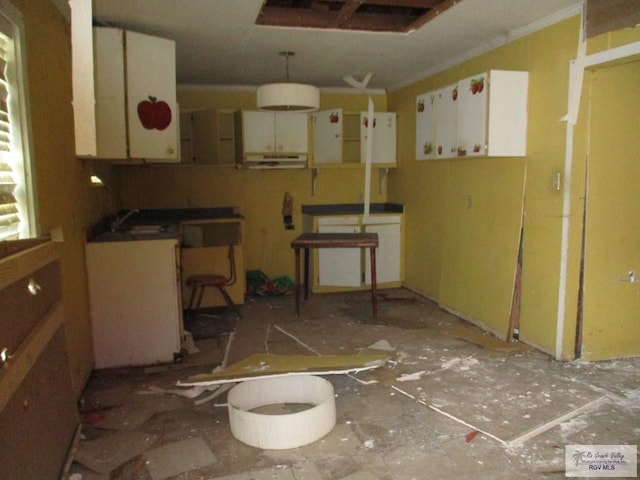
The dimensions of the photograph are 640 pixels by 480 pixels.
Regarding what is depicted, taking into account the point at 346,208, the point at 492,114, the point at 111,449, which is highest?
the point at 492,114

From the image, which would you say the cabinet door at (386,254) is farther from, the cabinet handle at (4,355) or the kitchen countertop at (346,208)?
the cabinet handle at (4,355)

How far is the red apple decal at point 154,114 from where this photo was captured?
3.67m

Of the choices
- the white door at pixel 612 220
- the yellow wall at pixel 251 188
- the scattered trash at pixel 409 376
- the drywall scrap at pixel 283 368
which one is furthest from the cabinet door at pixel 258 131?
the white door at pixel 612 220

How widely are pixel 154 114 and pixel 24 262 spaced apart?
2198 mm

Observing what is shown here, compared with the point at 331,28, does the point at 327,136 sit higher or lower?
lower

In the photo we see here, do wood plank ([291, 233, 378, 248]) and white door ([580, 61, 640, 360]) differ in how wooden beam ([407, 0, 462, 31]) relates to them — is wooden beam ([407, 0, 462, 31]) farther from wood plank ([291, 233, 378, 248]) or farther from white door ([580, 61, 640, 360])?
wood plank ([291, 233, 378, 248])

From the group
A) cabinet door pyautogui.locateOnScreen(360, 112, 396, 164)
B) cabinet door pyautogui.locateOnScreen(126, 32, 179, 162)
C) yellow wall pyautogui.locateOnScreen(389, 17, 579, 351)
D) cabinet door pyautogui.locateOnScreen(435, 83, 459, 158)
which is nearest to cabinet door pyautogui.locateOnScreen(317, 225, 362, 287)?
yellow wall pyautogui.locateOnScreen(389, 17, 579, 351)

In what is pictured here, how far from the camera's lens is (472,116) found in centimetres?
391

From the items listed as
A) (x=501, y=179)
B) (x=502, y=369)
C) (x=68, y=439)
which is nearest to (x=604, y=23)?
(x=501, y=179)

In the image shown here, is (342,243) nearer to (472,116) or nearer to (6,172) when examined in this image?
(472,116)

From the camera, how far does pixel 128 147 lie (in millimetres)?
3646

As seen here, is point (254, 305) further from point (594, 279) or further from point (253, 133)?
point (594, 279)

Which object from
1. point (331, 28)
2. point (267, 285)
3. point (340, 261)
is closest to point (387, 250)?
point (340, 261)

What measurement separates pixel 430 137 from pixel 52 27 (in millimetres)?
3297
